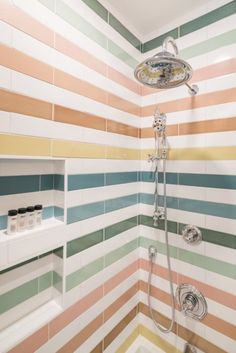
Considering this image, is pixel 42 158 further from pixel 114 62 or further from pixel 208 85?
pixel 208 85

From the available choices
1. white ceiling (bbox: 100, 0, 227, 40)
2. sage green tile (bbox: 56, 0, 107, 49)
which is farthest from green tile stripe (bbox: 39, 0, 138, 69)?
white ceiling (bbox: 100, 0, 227, 40)

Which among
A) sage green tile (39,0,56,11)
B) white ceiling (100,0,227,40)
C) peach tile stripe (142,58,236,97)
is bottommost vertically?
peach tile stripe (142,58,236,97)

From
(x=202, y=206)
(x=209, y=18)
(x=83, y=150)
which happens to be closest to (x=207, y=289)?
(x=202, y=206)

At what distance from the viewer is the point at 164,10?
130cm

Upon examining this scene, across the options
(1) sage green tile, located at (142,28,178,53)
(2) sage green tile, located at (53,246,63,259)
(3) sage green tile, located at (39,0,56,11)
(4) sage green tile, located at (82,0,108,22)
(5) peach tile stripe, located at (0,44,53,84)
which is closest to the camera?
(5) peach tile stripe, located at (0,44,53,84)

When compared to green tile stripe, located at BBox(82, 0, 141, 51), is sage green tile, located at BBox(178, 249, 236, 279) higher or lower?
lower

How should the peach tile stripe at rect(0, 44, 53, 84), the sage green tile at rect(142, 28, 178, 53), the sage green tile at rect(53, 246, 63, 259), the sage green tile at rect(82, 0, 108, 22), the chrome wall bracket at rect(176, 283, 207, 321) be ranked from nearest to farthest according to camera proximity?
the peach tile stripe at rect(0, 44, 53, 84) → the sage green tile at rect(53, 246, 63, 259) → the sage green tile at rect(82, 0, 108, 22) → the chrome wall bracket at rect(176, 283, 207, 321) → the sage green tile at rect(142, 28, 178, 53)

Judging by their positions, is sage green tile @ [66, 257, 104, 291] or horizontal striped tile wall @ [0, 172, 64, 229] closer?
horizontal striped tile wall @ [0, 172, 64, 229]

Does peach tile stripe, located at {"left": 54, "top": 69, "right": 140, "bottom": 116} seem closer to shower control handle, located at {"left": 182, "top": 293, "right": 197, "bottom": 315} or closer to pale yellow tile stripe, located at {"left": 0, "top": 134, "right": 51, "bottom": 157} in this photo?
pale yellow tile stripe, located at {"left": 0, "top": 134, "right": 51, "bottom": 157}

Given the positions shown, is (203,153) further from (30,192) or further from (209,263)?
(30,192)

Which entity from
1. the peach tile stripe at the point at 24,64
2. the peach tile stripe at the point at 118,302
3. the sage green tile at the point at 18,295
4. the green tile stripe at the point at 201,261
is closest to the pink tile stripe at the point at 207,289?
the peach tile stripe at the point at 118,302

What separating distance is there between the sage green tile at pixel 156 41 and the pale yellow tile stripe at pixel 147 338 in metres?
2.07

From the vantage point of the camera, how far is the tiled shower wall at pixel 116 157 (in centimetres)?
87

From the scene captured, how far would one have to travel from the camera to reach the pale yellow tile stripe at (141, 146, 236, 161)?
3.72 feet
